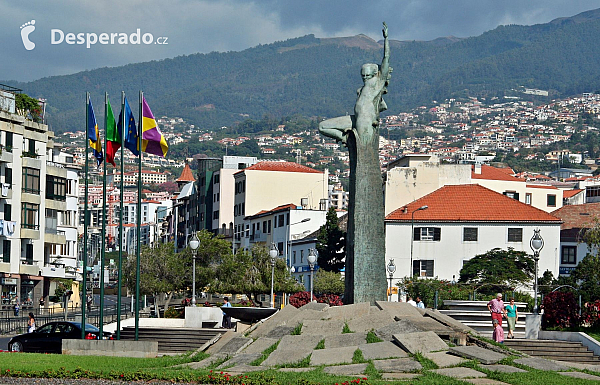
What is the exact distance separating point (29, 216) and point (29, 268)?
3.46 meters

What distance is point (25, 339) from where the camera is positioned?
114 ft

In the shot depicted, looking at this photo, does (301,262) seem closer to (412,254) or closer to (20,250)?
(412,254)

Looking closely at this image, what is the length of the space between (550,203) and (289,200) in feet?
87.4

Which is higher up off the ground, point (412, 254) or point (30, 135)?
point (30, 135)

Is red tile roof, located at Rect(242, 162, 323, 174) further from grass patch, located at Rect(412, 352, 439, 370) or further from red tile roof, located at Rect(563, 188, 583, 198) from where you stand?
grass patch, located at Rect(412, 352, 439, 370)

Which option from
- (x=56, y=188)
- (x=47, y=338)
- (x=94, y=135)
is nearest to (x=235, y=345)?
(x=47, y=338)

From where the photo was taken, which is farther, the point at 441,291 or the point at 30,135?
the point at 30,135

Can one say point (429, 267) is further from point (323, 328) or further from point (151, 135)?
point (323, 328)

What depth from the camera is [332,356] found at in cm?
2395

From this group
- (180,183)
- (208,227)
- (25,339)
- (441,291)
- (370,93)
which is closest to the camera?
(370,93)

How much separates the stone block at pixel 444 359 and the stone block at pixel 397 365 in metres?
0.44

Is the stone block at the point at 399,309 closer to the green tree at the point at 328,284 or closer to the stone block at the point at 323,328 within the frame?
the stone block at the point at 323,328

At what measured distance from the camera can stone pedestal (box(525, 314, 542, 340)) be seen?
3035 cm

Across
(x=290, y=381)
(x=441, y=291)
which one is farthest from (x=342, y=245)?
(x=290, y=381)
